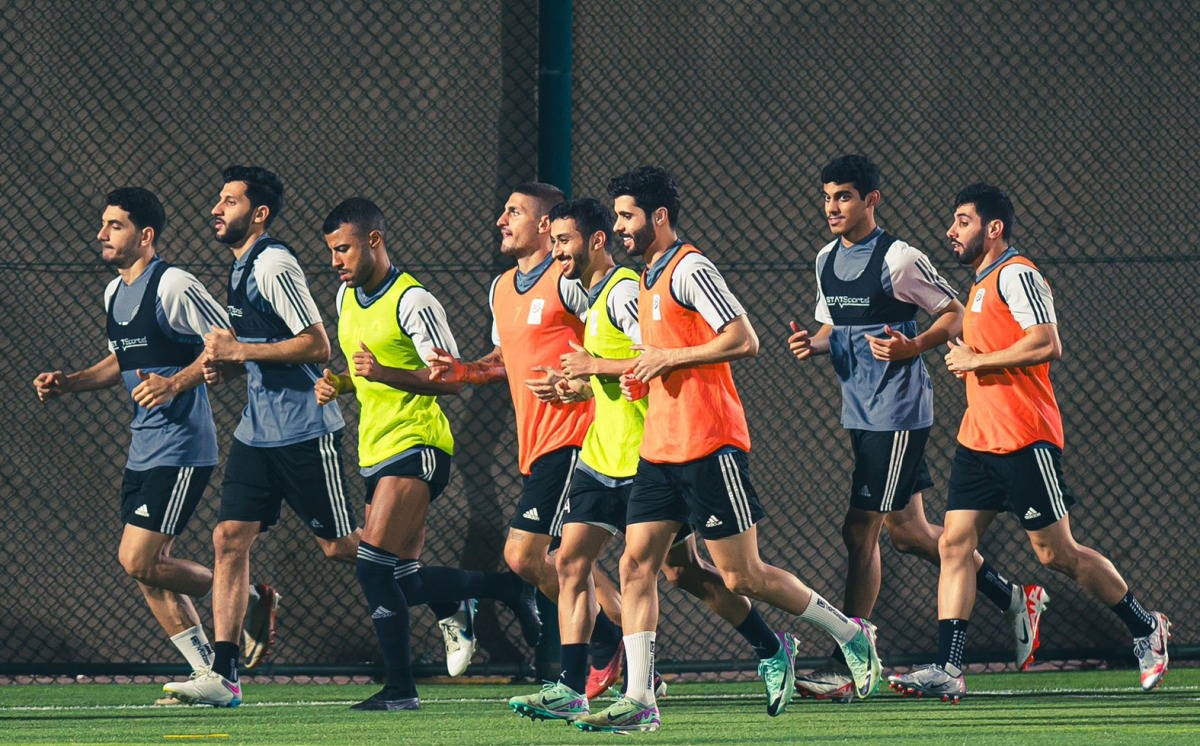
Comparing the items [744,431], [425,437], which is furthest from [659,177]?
[425,437]

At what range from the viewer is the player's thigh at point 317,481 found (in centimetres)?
686

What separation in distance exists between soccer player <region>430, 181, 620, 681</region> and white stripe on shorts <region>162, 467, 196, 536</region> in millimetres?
1292

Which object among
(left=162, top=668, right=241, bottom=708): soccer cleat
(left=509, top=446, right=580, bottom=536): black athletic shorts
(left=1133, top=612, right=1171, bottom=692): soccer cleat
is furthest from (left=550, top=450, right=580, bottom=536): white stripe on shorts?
(left=1133, top=612, right=1171, bottom=692): soccer cleat

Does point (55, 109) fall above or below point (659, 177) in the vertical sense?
above

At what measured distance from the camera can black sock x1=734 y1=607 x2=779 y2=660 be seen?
6.30 m

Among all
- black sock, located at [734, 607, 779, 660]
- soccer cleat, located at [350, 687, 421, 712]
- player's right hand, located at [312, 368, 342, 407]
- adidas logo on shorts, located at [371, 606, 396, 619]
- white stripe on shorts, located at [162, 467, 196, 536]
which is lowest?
soccer cleat, located at [350, 687, 421, 712]

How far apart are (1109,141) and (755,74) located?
1.98m

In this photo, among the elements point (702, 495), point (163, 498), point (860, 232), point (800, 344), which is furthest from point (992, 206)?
point (163, 498)

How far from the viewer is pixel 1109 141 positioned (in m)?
9.09

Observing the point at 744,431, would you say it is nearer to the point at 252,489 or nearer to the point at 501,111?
the point at 252,489

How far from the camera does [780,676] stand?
618 centimetres

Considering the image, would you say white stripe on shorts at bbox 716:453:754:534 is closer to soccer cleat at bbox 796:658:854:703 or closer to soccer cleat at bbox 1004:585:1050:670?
soccer cleat at bbox 796:658:854:703

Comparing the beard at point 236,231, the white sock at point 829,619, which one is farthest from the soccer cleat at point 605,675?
the beard at point 236,231

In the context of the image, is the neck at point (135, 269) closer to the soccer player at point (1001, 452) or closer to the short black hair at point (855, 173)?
the short black hair at point (855, 173)
